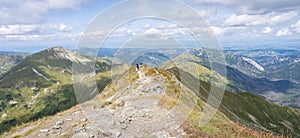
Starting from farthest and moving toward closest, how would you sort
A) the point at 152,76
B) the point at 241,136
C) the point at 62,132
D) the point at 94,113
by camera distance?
the point at 152,76, the point at 94,113, the point at 62,132, the point at 241,136

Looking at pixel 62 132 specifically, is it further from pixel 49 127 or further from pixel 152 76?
pixel 152 76

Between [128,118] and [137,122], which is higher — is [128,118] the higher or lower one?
the higher one

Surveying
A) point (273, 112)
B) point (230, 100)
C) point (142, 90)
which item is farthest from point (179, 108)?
point (273, 112)

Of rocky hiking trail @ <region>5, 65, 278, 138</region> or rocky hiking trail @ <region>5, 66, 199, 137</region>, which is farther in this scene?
rocky hiking trail @ <region>5, 66, 199, 137</region>

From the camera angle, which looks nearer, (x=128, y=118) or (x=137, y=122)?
(x=137, y=122)

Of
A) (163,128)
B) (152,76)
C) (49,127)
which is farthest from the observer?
(152,76)

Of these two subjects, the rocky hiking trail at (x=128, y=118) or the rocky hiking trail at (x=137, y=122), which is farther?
the rocky hiking trail at (x=128, y=118)

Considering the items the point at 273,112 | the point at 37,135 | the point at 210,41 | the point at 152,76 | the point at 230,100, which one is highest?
the point at 210,41

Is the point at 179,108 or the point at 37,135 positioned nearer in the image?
the point at 37,135

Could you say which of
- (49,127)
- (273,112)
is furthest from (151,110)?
(273,112)

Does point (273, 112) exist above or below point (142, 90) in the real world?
below
